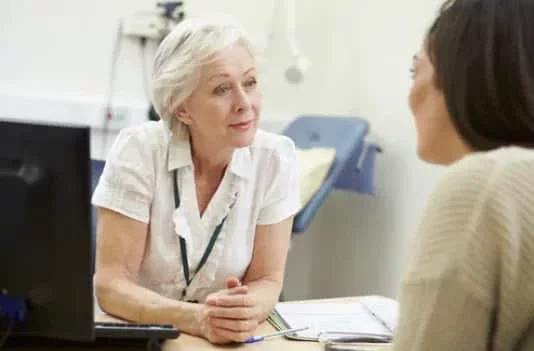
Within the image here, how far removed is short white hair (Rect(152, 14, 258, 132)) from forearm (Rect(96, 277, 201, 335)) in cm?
42

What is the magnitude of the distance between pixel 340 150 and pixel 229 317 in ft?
5.23

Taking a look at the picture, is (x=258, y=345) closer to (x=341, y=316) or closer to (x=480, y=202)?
(x=341, y=316)

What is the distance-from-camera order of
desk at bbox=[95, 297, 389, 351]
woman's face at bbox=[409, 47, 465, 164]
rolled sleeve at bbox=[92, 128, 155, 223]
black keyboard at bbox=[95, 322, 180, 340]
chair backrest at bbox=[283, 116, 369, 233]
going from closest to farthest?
woman's face at bbox=[409, 47, 465, 164], black keyboard at bbox=[95, 322, 180, 340], desk at bbox=[95, 297, 389, 351], rolled sleeve at bbox=[92, 128, 155, 223], chair backrest at bbox=[283, 116, 369, 233]

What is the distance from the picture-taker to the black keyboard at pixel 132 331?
49.8 inches

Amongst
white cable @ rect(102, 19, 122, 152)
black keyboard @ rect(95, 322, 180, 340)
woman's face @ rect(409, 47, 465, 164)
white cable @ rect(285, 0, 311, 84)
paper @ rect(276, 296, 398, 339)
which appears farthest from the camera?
white cable @ rect(285, 0, 311, 84)

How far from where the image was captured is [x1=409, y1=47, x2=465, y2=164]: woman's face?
1025 mm

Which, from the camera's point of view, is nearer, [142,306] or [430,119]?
[430,119]

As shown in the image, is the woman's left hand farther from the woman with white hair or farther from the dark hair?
the dark hair

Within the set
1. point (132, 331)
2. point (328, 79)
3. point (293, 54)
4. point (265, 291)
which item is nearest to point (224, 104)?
point (265, 291)

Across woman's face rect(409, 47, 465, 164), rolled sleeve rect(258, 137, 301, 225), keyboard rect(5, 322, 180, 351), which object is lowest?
keyboard rect(5, 322, 180, 351)

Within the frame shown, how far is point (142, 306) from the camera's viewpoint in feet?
5.20

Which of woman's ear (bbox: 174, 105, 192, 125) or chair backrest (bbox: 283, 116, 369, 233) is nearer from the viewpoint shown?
woman's ear (bbox: 174, 105, 192, 125)

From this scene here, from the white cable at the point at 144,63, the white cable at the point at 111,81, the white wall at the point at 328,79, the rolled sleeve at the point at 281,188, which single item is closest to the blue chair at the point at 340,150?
the white wall at the point at 328,79

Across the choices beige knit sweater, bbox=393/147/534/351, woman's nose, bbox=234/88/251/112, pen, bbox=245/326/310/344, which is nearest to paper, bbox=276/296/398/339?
pen, bbox=245/326/310/344
